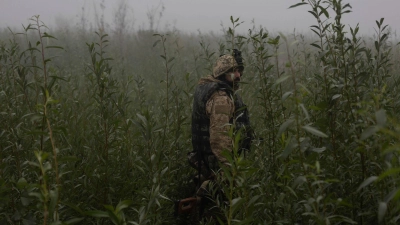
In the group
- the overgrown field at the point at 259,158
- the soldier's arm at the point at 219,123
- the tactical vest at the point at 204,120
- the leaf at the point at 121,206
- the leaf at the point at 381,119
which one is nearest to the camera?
the leaf at the point at 381,119

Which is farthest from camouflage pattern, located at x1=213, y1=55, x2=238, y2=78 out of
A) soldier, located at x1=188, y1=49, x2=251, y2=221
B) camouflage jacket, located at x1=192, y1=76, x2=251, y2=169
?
camouflage jacket, located at x1=192, y1=76, x2=251, y2=169

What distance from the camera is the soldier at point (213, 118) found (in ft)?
10.8

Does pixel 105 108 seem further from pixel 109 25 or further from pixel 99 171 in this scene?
pixel 109 25

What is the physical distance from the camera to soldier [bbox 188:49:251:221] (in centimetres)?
329

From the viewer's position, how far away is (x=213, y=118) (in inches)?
131

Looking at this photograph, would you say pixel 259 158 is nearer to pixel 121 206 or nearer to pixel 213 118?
pixel 213 118

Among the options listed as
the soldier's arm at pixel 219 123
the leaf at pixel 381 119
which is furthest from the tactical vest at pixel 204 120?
the leaf at pixel 381 119

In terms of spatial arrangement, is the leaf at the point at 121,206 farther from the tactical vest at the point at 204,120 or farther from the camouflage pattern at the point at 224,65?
the camouflage pattern at the point at 224,65

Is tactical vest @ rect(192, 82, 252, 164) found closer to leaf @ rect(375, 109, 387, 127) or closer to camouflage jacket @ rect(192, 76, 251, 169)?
camouflage jacket @ rect(192, 76, 251, 169)

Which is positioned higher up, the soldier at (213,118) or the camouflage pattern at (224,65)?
the camouflage pattern at (224,65)

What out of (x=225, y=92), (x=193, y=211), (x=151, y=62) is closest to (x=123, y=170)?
(x=193, y=211)

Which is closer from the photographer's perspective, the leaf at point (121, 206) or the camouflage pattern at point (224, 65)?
the leaf at point (121, 206)

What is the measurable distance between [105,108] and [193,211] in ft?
4.38

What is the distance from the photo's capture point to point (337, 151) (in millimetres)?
2518
